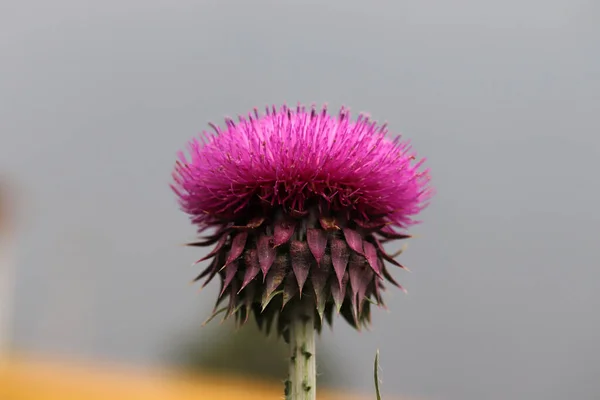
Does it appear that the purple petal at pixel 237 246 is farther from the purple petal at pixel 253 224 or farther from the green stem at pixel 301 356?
the green stem at pixel 301 356

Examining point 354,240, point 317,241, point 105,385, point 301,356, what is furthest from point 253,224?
point 105,385

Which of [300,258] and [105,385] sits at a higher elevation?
[300,258]

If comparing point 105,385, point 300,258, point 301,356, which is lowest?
point 105,385

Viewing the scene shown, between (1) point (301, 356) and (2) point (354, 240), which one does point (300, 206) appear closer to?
(2) point (354, 240)

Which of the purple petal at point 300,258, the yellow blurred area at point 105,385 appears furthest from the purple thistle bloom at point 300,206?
the yellow blurred area at point 105,385

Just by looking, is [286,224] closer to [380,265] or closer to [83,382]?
[380,265]

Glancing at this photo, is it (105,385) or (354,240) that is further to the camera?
(105,385)

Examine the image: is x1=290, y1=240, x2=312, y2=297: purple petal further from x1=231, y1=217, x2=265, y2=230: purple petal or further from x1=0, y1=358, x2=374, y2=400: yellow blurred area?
x1=0, y1=358, x2=374, y2=400: yellow blurred area
